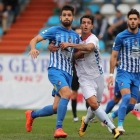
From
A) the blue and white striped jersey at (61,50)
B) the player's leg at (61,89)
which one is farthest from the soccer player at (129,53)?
the player's leg at (61,89)

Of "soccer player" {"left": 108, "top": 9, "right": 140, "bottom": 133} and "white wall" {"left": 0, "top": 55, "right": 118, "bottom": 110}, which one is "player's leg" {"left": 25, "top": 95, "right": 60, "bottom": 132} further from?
"white wall" {"left": 0, "top": 55, "right": 118, "bottom": 110}

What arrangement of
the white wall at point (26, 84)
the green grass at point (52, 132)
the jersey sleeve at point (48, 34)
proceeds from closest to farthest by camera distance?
the green grass at point (52, 132)
the jersey sleeve at point (48, 34)
the white wall at point (26, 84)

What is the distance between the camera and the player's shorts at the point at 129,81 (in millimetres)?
8422

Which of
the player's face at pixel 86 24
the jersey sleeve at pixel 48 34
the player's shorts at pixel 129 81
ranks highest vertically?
the player's face at pixel 86 24

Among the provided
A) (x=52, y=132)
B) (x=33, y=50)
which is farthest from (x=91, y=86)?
(x=33, y=50)

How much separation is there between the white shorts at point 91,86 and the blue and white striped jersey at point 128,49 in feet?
2.38

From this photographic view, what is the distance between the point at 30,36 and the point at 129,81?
41.6 feet

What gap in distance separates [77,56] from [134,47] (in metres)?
1.30

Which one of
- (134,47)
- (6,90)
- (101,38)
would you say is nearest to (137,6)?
(101,38)

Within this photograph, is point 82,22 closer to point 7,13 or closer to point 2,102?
point 2,102

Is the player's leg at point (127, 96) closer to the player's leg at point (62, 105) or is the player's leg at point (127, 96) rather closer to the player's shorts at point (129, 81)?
the player's shorts at point (129, 81)

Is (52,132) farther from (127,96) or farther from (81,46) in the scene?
(81,46)

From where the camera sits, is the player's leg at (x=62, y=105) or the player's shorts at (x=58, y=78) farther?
the player's shorts at (x=58, y=78)

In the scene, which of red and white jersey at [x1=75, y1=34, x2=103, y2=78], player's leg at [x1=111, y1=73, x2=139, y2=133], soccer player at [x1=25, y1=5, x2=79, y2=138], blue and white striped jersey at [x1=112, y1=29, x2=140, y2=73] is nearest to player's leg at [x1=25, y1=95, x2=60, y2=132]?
soccer player at [x1=25, y1=5, x2=79, y2=138]
